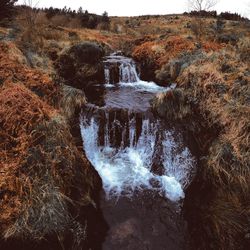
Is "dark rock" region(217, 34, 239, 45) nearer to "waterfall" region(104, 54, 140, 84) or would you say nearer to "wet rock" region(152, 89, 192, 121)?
"waterfall" region(104, 54, 140, 84)

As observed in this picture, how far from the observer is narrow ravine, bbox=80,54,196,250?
15.8ft

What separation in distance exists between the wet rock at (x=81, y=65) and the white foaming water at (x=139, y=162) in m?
4.33

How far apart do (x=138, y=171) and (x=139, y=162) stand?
318mm

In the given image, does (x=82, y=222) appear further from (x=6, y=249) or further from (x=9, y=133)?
(x=9, y=133)

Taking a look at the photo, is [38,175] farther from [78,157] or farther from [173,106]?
[173,106]

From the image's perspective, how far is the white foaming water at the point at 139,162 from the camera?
600 cm

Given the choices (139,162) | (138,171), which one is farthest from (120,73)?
(138,171)

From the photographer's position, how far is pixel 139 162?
679 centimetres

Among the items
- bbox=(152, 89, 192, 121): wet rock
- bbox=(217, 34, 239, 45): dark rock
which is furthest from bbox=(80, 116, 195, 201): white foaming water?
bbox=(217, 34, 239, 45): dark rock

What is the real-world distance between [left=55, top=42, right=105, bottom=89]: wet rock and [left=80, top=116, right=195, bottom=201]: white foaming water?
433 cm

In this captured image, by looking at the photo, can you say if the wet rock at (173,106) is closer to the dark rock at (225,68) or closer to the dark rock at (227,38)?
the dark rock at (225,68)

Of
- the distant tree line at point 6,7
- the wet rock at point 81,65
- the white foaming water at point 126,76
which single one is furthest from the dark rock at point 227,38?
the distant tree line at point 6,7

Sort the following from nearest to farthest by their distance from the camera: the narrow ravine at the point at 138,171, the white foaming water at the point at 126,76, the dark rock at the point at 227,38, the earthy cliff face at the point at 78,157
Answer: the earthy cliff face at the point at 78,157 < the narrow ravine at the point at 138,171 < the white foaming water at the point at 126,76 < the dark rock at the point at 227,38

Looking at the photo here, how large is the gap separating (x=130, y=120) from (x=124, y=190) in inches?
79.0
